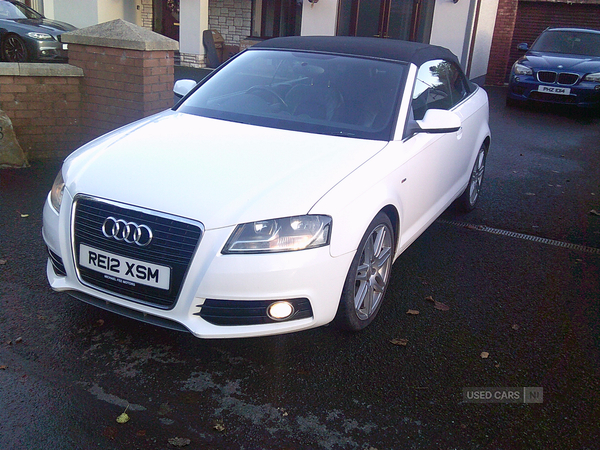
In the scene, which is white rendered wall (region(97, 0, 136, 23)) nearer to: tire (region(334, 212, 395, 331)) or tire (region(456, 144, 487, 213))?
tire (region(456, 144, 487, 213))

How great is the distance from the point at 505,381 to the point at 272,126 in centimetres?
206

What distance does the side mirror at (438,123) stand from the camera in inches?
154

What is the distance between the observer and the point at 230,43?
19359 mm

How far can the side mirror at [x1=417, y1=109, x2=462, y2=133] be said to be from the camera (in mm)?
3912

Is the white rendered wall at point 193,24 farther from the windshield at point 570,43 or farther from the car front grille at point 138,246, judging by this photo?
the car front grille at point 138,246

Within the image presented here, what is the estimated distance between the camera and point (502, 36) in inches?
701

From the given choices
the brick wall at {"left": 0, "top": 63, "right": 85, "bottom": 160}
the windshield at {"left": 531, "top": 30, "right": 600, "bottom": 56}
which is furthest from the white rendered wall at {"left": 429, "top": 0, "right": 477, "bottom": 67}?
the brick wall at {"left": 0, "top": 63, "right": 85, "bottom": 160}

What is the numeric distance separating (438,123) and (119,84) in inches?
159

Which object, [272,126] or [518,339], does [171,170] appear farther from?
[518,339]

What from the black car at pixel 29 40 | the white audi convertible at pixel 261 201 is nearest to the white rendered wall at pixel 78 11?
the black car at pixel 29 40

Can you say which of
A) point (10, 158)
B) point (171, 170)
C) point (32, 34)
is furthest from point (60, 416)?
point (32, 34)

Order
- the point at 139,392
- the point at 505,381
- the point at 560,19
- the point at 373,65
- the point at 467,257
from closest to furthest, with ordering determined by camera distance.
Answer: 1. the point at 139,392
2. the point at 505,381
3. the point at 373,65
4. the point at 467,257
5. the point at 560,19

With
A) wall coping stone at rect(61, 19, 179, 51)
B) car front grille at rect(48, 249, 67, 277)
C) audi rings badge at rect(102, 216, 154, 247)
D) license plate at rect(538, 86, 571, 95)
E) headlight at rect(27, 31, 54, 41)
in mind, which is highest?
wall coping stone at rect(61, 19, 179, 51)

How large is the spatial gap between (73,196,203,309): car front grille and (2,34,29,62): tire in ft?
34.9
